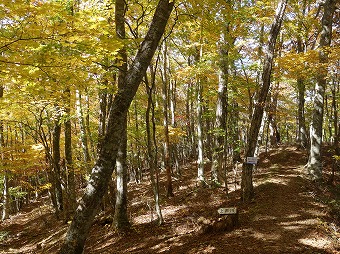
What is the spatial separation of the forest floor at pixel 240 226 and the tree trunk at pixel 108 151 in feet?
9.06

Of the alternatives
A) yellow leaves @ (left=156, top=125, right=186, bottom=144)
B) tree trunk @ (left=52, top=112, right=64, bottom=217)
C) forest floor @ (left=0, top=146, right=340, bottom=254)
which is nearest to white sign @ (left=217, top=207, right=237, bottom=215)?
forest floor @ (left=0, top=146, right=340, bottom=254)

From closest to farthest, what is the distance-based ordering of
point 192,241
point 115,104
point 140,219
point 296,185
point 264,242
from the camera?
point 115,104 → point 264,242 → point 192,241 → point 140,219 → point 296,185

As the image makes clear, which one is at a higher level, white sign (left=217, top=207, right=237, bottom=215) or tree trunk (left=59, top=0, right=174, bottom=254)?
tree trunk (left=59, top=0, right=174, bottom=254)

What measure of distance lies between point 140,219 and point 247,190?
4.17 m

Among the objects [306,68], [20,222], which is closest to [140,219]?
[306,68]

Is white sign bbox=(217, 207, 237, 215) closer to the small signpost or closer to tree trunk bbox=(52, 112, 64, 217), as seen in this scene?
the small signpost

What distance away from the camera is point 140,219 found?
10.0 m

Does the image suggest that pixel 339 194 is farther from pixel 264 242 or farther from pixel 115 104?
pixel 115 104

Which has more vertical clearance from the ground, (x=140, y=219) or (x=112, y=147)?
(x=112, y=147)

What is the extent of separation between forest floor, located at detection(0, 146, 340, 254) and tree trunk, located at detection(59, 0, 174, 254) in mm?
2763

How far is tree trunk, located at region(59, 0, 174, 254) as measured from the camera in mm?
4715

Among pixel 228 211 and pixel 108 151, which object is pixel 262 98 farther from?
pixel 108 151

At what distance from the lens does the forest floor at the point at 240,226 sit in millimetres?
6289

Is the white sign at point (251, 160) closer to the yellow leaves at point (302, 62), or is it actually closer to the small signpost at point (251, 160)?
A: the small signpost at point (251, 160)
